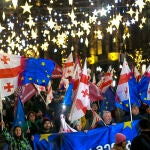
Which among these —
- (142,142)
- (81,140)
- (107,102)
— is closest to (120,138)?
(142,142)

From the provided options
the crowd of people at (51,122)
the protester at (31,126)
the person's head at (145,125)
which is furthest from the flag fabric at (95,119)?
the person's head at (145,125)

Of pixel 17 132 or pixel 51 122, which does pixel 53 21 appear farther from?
pixel 17 132

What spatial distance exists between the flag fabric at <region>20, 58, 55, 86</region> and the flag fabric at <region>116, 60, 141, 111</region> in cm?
208

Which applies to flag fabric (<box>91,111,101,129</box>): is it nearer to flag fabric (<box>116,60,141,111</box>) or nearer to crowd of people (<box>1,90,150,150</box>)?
crowd of people (<box>1,90,150,150</box>)

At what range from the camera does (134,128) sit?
33.1 ft

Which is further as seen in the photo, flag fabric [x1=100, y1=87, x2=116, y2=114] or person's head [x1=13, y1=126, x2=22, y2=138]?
flag fabric [x1=100, y1=87, x2=116, y2=114]

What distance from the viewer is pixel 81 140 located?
939cm

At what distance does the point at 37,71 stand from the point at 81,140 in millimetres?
2776

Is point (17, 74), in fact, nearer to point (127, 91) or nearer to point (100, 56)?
point (127, 91)

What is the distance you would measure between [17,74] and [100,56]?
47.2 metres

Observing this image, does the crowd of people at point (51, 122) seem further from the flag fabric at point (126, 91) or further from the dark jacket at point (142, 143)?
the flag fabric at point (126, 91)

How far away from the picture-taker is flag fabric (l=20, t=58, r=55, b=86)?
11172 millimetres

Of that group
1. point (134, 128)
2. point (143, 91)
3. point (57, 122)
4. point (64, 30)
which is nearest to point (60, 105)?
point (57, 122)

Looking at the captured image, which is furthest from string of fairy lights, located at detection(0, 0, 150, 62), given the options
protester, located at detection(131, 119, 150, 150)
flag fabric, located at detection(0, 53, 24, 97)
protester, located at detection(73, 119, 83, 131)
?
protester, located at detection(131, 119, 150, 150)
